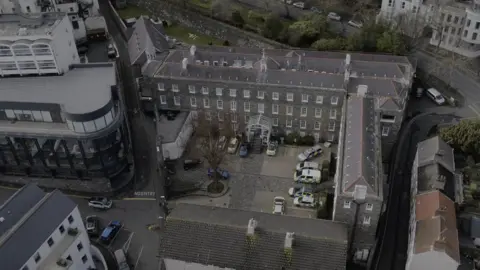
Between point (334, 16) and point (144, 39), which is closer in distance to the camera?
point (144, 39)

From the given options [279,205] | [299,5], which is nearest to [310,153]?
[279,205]

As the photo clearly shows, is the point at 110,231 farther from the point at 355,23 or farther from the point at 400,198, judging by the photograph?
the point at 355,23

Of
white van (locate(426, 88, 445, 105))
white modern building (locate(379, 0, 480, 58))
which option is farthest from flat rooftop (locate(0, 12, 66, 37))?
white modern building (locate(379, 0, 480, 58))

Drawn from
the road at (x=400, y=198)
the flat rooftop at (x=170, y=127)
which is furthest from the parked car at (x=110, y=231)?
the road at (x=400, y=198)

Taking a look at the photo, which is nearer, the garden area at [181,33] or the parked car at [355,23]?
the parked car at [355,23]

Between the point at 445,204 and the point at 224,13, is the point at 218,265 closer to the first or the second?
the point at 445,204

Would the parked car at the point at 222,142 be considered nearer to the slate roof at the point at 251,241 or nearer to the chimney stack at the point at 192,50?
the chimney stack at the point at 192,50
